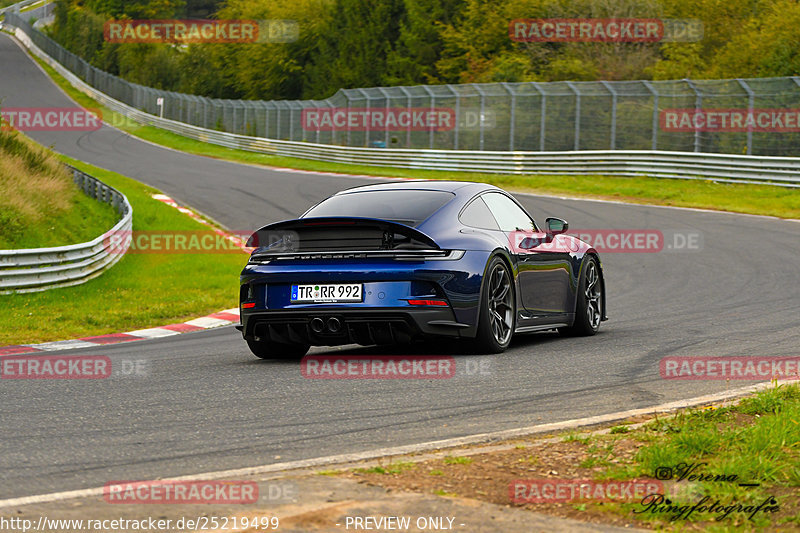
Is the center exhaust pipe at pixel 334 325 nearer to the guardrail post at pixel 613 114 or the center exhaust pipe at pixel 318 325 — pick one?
the center exhaust pipe at pixel 318 325

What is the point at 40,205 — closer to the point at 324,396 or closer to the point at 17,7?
the point at 324,396

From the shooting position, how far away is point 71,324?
44.9 ft

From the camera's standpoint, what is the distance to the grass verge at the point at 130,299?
1348 centimetres

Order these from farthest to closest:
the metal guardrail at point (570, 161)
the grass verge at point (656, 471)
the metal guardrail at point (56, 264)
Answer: the metal guardrail at point (570, 161) < the metal guardrail at point (56, 264) < the grass verge at point (656, 471)

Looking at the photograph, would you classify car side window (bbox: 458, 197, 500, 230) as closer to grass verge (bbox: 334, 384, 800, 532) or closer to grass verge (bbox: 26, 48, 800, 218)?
grass verge (bbox: 334, 384, 800, 532)

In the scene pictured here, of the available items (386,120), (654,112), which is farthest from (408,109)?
(654,112)

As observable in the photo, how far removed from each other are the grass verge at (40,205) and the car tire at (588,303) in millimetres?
10265

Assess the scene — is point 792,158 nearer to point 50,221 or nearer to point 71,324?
point 50,221

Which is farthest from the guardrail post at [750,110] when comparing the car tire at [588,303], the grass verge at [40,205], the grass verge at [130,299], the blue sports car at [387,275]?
the blue sports car at [387,275]

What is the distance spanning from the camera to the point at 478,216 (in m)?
9.05

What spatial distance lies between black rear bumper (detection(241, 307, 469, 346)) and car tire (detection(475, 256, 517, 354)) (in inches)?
10.6

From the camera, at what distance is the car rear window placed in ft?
28.3

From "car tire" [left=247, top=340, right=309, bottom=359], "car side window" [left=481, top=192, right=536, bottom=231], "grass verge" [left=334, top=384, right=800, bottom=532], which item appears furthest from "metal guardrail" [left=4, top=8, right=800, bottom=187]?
"grass verge" [left=334, top=384, right=800, bottom=532]

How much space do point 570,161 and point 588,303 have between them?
25563 millimetres
